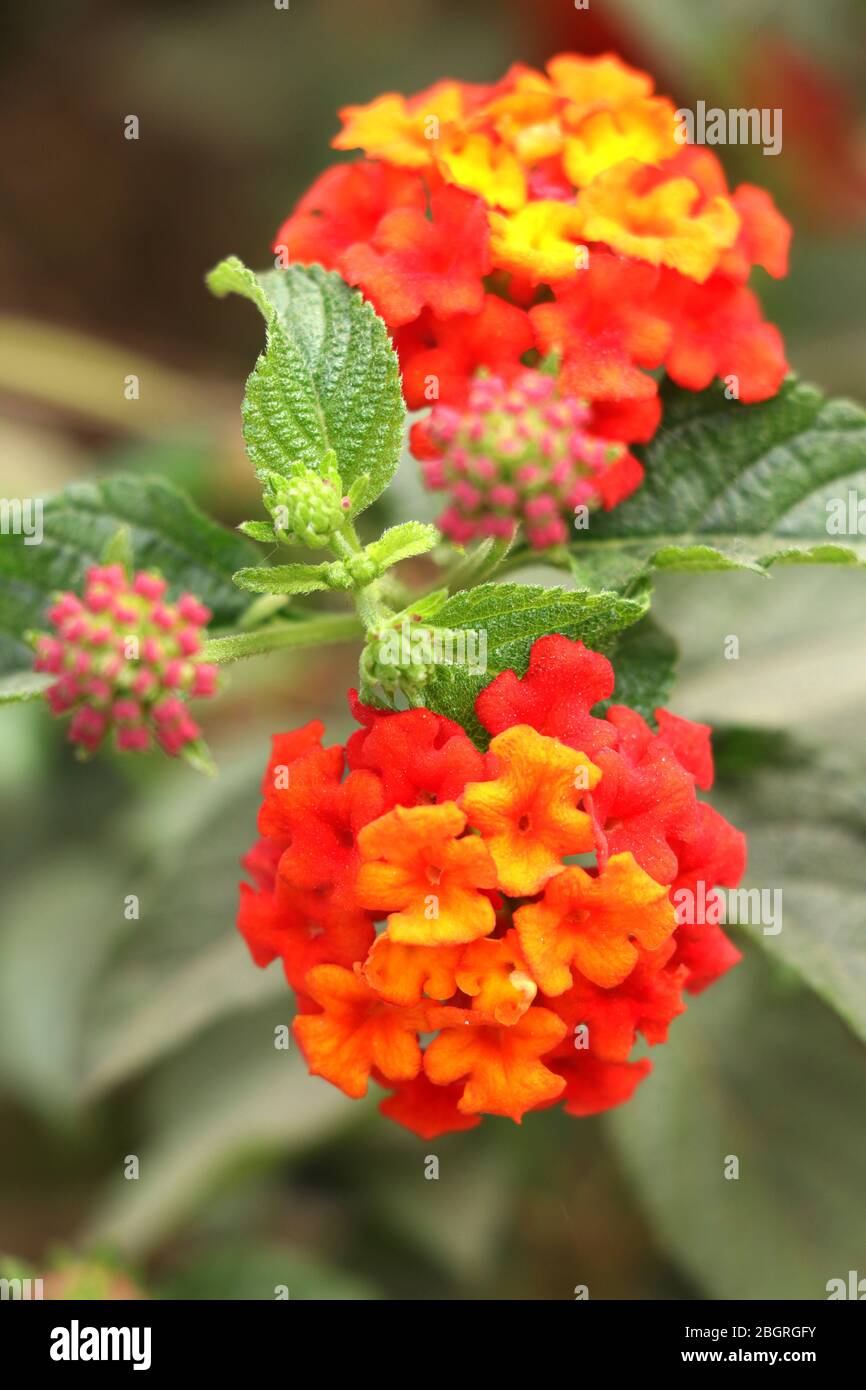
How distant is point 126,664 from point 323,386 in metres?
0.29

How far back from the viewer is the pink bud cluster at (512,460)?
2.82 feet

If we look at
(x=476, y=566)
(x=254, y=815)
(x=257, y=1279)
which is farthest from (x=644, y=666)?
(x=257, y=1279)

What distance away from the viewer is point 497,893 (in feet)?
3.04

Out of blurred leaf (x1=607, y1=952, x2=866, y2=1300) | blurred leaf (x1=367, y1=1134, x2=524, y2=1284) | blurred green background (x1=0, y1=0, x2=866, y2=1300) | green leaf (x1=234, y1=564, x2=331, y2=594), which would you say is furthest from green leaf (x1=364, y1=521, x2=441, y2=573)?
blurred leaf (x1=367, y1=1134, x2=524, y2=1284)

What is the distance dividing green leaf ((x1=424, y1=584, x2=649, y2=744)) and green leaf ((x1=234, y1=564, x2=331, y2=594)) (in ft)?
0.30

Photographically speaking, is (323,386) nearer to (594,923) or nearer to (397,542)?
(397,542)

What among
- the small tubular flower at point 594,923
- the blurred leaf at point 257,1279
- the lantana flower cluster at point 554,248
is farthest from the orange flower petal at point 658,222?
the blurred leaf at point 257,1279

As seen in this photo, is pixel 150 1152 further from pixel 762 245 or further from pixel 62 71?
pixel 62 71

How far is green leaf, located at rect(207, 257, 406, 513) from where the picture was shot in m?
1.02

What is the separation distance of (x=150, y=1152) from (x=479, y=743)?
119cm

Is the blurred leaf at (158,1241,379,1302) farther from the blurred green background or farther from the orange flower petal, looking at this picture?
the orange flower petal

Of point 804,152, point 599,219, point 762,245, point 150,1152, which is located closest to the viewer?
point 599,219
